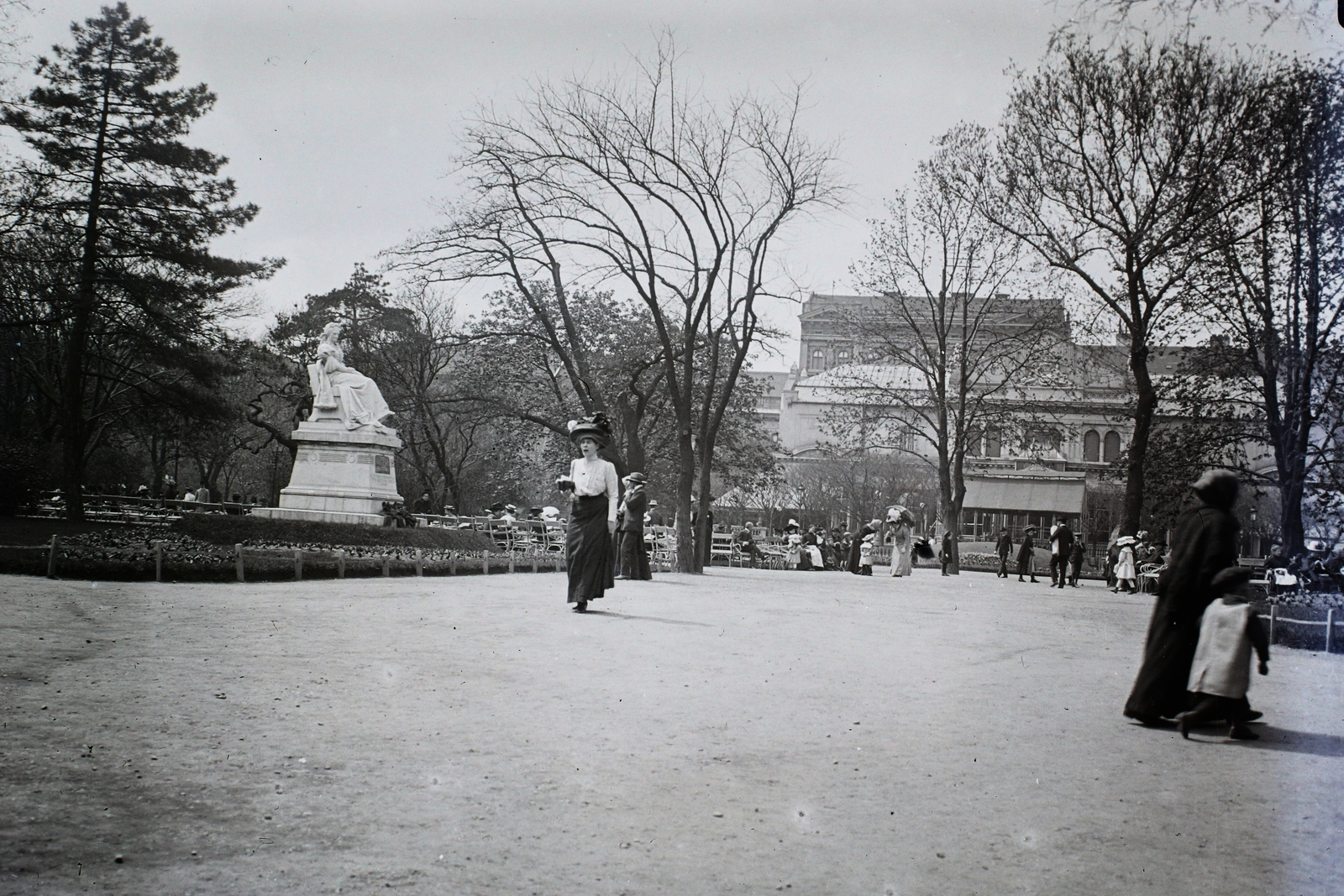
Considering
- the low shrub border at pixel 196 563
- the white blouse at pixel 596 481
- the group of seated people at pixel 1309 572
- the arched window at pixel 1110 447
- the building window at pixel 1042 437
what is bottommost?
the low shrub border at pixel 196 563

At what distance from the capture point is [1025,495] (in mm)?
56031

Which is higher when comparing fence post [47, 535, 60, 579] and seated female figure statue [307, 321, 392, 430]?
seated female figure statue [307, 321, 392, 430]

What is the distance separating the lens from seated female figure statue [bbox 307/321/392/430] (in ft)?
76.6

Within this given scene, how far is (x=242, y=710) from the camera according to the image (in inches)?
237

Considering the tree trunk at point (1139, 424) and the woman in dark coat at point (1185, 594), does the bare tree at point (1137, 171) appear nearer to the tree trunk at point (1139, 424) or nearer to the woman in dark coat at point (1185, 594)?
the tree trunk at point (1139, 424)

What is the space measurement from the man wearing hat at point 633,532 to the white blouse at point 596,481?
21.1 ft

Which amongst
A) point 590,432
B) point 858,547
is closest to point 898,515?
point 858,547

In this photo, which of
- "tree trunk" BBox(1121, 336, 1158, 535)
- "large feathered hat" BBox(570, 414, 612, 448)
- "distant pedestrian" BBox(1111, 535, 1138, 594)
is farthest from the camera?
"distant pedestrian" BBox(1111, 535, 1138, 594)

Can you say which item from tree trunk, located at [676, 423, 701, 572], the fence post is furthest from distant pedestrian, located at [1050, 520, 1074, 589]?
the fence post

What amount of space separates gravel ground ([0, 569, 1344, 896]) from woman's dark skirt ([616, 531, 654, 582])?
9606mm

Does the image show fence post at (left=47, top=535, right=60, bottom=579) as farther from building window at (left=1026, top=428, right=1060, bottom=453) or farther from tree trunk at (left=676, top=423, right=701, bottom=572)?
building window at (left=1026, top=428, right=1060, bottom=453)

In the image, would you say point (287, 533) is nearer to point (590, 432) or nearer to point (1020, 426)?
point (590, 432)

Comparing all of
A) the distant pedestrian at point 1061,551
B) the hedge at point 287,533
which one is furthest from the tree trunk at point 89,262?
the distant pedestrian at point 1061,551

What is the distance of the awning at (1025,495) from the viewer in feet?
180
